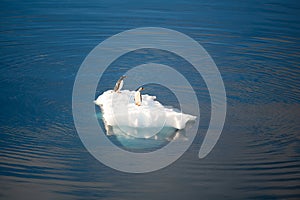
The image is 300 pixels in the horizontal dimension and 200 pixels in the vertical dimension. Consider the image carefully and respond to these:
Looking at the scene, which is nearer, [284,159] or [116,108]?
[284,159]

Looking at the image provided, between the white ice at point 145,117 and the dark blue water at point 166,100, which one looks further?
the white ice at point 145,117

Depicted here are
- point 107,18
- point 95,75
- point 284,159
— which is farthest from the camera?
point 107,18

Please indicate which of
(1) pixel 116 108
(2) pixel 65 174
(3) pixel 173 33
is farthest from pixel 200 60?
(2) pixel 65 174

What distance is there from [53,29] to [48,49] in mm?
1916

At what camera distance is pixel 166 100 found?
9.12 meters

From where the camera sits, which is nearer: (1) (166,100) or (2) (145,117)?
(2) (145,117)

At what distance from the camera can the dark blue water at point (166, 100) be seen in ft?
21.6

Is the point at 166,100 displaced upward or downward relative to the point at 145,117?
upward

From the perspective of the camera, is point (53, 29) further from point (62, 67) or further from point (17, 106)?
point (17, 106)

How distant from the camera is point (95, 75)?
10312 millimetres

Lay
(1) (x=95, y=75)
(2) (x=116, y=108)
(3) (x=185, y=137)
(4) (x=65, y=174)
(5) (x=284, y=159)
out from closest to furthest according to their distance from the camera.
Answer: (4) (x=65, y=174), (5) (x=284, y=159), (3) (x=185, y=137), (2) (x=116, y=108), (1) (x=95, y=75)

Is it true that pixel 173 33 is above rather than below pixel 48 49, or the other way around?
above

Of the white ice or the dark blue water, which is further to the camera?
the white ice

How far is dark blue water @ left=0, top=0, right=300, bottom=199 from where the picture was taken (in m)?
6.58
